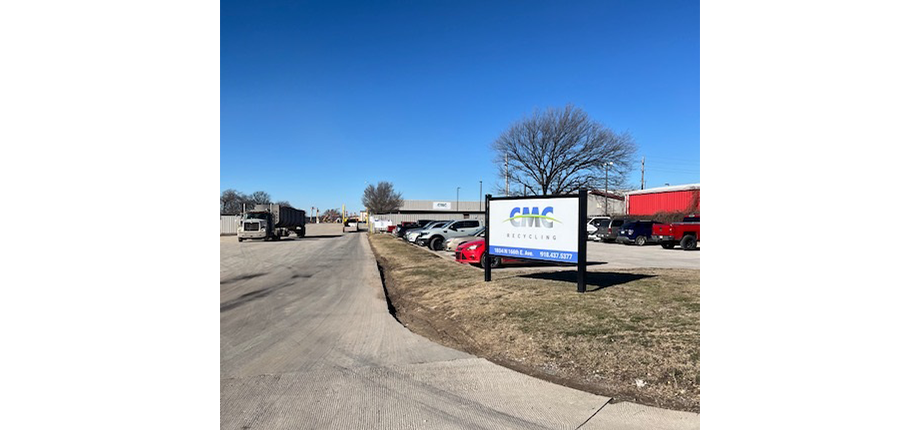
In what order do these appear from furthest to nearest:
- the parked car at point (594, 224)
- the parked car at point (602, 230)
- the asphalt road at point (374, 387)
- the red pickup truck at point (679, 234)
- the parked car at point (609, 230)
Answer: the parked car at point (594, 224) < the parked car at point (602, 230) < the parked car at point (609, 230) < the red pickup truck at point (679, 234) < the asphalt road at point (374, 387)

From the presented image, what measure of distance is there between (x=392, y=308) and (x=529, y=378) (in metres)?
4.06

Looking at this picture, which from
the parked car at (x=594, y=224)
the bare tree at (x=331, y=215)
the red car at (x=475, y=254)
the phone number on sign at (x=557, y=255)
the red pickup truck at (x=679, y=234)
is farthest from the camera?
the bare tree at (x=331, y=215)

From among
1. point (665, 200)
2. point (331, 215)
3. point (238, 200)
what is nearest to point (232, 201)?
point (238, 200)

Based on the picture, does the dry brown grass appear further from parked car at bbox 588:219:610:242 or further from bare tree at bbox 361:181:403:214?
bare tree at bbox 361:181:403:214

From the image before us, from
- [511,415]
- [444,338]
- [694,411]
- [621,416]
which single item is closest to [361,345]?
[444,338]

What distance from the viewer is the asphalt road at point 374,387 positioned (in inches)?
113

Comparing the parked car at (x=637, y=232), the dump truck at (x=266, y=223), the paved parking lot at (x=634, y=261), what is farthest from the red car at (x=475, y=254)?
the dump truck at (x=266, y=223)

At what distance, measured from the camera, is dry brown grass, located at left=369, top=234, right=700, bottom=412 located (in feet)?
11.7

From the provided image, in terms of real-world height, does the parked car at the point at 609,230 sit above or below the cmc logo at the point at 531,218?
below

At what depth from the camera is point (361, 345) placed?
15.5 ft

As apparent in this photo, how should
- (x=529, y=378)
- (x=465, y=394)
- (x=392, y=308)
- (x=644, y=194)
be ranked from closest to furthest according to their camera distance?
(x=465, y=394), (x=529, y=378), (x=392, y=308), (x=644, y=194)

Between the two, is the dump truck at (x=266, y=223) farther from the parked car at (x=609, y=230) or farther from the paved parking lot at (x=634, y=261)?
the parked car at (x=609, y=230)

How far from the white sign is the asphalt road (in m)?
3.00
